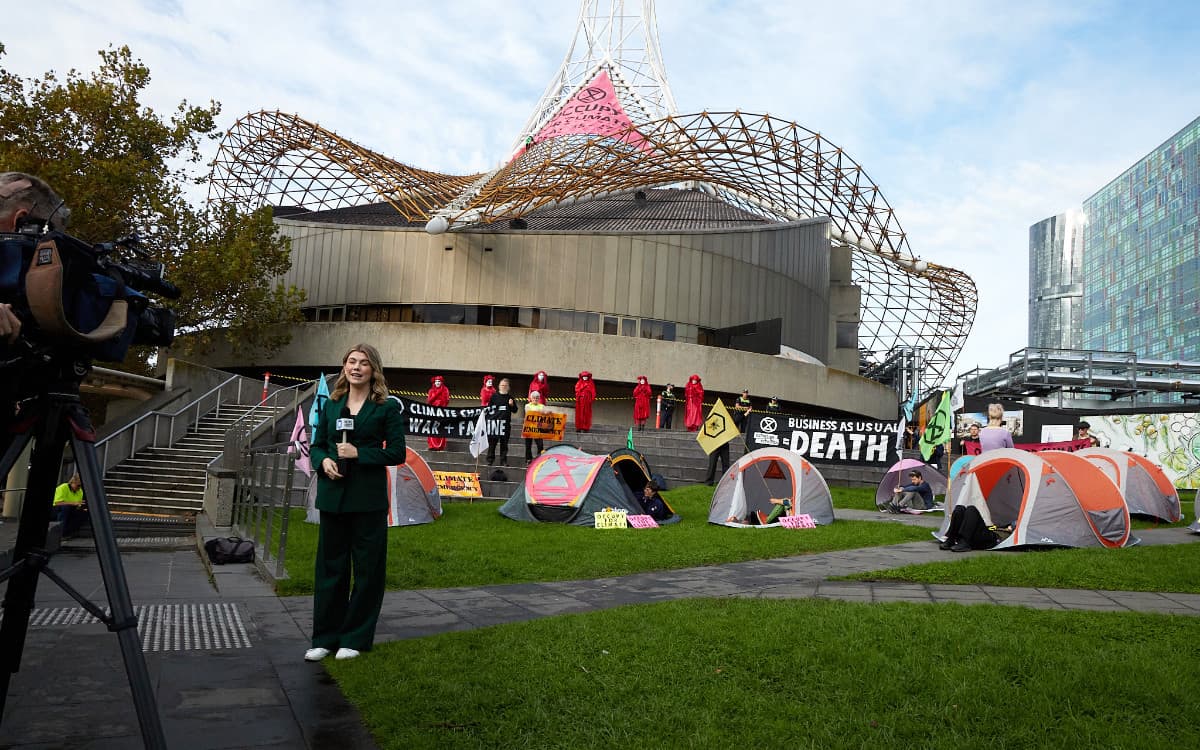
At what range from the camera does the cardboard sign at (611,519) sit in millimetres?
14617

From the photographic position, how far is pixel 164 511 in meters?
18.2

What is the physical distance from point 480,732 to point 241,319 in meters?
31.0

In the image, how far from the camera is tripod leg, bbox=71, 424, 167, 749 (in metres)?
2.71

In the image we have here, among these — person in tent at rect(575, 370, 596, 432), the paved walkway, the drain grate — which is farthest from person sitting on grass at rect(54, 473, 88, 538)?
person in tent at rect(575, 370, 596, 432)

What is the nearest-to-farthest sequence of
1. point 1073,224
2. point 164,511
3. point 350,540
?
point 350,540
point 164,511
point 1073,224

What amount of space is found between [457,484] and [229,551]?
8.35 m

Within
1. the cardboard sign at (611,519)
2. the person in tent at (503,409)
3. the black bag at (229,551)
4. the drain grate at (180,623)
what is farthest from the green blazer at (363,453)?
the person in tent at (503,409)

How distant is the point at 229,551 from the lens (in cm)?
1016

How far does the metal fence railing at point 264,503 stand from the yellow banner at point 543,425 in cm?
792

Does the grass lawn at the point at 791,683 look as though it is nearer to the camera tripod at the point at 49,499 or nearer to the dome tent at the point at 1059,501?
the camera tripod at the point at 49,499

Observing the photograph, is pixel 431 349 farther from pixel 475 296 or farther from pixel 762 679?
pixel 762 679

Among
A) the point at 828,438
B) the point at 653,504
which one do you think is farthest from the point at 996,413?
the point at 828,438

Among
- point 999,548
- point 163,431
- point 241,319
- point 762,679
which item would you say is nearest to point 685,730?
point 762,679

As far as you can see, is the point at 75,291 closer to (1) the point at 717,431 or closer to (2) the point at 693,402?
(1) the point at 717,431
